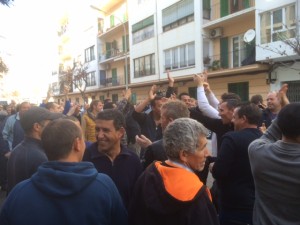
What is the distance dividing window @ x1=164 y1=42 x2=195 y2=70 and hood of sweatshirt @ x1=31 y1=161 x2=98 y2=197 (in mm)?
20733

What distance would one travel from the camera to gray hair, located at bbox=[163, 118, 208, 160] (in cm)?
202

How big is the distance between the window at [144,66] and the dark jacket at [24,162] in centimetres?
2424

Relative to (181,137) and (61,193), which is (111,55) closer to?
(181,137)

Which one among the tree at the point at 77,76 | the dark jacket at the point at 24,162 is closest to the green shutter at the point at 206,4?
the dark jacket at the point at 24,162

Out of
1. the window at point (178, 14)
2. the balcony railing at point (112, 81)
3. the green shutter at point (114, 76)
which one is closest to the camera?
the window at point (178, 14)

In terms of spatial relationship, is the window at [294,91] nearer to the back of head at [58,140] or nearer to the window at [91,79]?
the back of head at [58,140]

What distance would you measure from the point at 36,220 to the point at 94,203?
330mm

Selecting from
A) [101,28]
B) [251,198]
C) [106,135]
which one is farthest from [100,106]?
[101,28]

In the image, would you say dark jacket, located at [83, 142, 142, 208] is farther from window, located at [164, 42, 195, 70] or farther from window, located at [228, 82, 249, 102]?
window, located at [164, 42, 195, 70]

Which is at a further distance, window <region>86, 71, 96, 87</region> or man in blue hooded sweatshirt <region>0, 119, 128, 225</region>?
window <region>86, 71, 96, 87</region>

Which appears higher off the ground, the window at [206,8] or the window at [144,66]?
the window at [206,8]

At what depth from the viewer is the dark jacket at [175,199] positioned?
1767mm

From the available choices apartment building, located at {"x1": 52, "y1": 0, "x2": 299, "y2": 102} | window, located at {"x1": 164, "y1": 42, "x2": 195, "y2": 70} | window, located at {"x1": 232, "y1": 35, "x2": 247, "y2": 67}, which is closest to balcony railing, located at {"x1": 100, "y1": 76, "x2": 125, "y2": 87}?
apartment building, located at {"x1": 52, "y1": 0, "x2": 299, "y2": 102}

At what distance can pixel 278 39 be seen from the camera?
16.1 m
